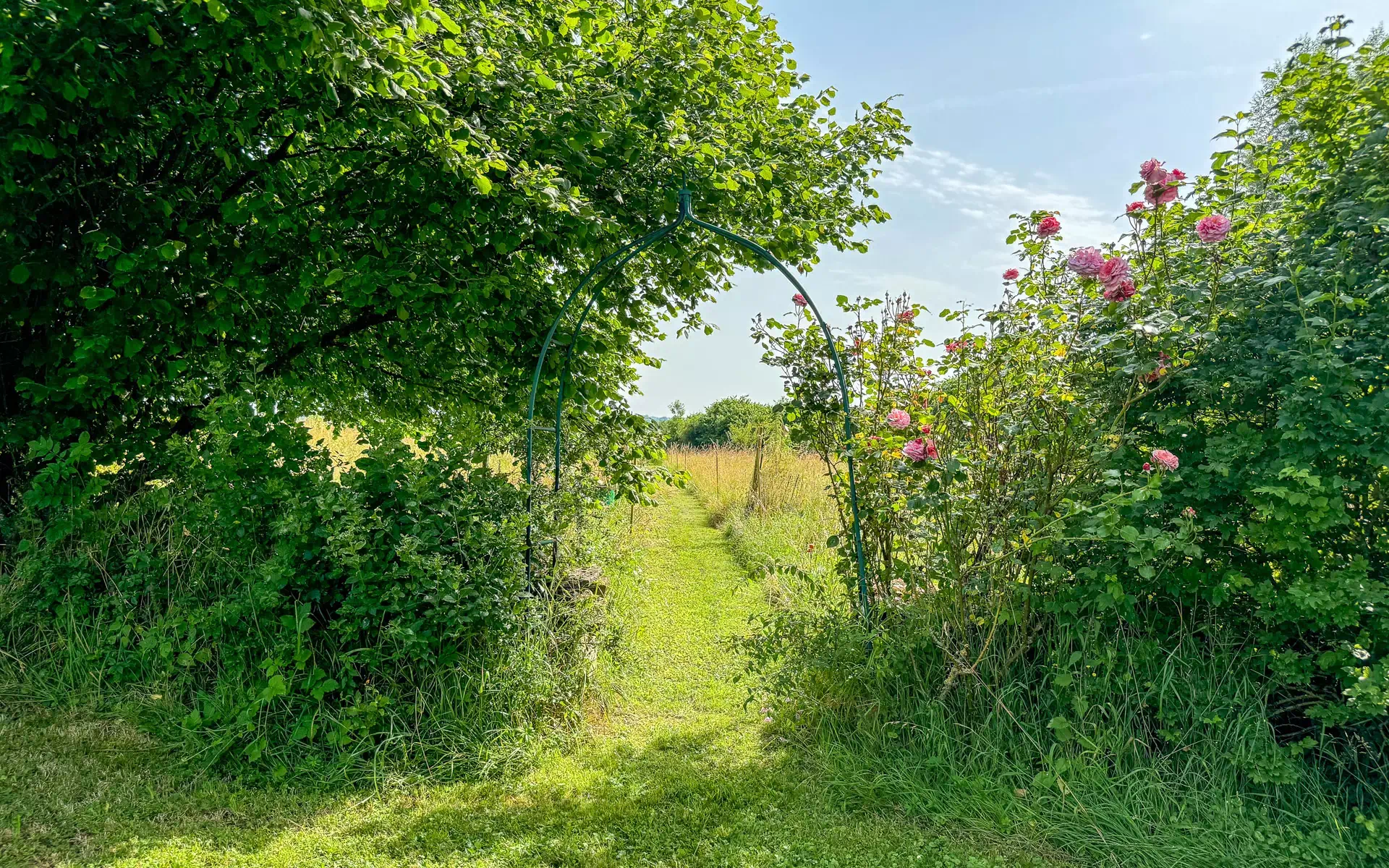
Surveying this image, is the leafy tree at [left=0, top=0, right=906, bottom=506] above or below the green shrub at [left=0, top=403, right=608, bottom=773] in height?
above

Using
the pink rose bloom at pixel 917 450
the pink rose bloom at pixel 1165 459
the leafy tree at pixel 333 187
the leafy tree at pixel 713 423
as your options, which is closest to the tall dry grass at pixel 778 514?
the pink rose bloom at pixel 917 450

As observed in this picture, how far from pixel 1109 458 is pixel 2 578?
621 centimetres

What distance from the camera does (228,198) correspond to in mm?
4578

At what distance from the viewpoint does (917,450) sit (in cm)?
335

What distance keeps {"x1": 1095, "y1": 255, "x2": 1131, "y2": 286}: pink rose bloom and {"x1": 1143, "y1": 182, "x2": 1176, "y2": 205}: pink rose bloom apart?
29 centimetres

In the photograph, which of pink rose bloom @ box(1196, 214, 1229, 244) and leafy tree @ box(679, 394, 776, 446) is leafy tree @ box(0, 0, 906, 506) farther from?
leafy tree @ box(679, 394, 776, 446)

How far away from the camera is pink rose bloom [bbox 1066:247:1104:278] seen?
3.07m

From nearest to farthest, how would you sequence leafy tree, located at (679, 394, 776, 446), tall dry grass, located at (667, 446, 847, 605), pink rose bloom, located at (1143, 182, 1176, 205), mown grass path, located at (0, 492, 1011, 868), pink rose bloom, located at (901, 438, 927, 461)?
mown grass path, located at (0, 492, 1011, 868) < pink rose bloom, located at (1143, 182, 1176, 205) < pink rose bloom, located at (901, 438, 927, 461) < tall dry grass, located at (667, 446, 847, 605) < leafy tree, located at (679, 394, 776, 446)

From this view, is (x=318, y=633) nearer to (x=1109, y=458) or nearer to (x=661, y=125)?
(x=661, y=125)

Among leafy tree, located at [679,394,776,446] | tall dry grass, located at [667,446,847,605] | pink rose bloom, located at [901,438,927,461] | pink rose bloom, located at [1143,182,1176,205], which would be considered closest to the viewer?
pink rose bloom, located at [1143,182,1176,205]

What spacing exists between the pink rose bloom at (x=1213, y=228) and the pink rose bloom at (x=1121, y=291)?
306 mm

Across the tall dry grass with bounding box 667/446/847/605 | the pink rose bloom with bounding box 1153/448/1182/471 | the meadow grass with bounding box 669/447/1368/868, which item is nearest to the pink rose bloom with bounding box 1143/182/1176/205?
the pink rose bloom with bounding box 1153/448/1182/471

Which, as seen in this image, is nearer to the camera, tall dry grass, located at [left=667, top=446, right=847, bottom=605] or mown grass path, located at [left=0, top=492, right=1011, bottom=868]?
mown grass path, located at [left=0, top=492, right=1011, bottom=868]

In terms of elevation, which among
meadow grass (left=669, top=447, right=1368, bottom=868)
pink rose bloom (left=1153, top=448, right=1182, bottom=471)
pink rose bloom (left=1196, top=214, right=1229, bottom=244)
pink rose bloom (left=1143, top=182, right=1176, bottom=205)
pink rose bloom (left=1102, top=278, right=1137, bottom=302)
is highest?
pink rose bloom (left=1143, top=182, right=1176, bottom=205)
